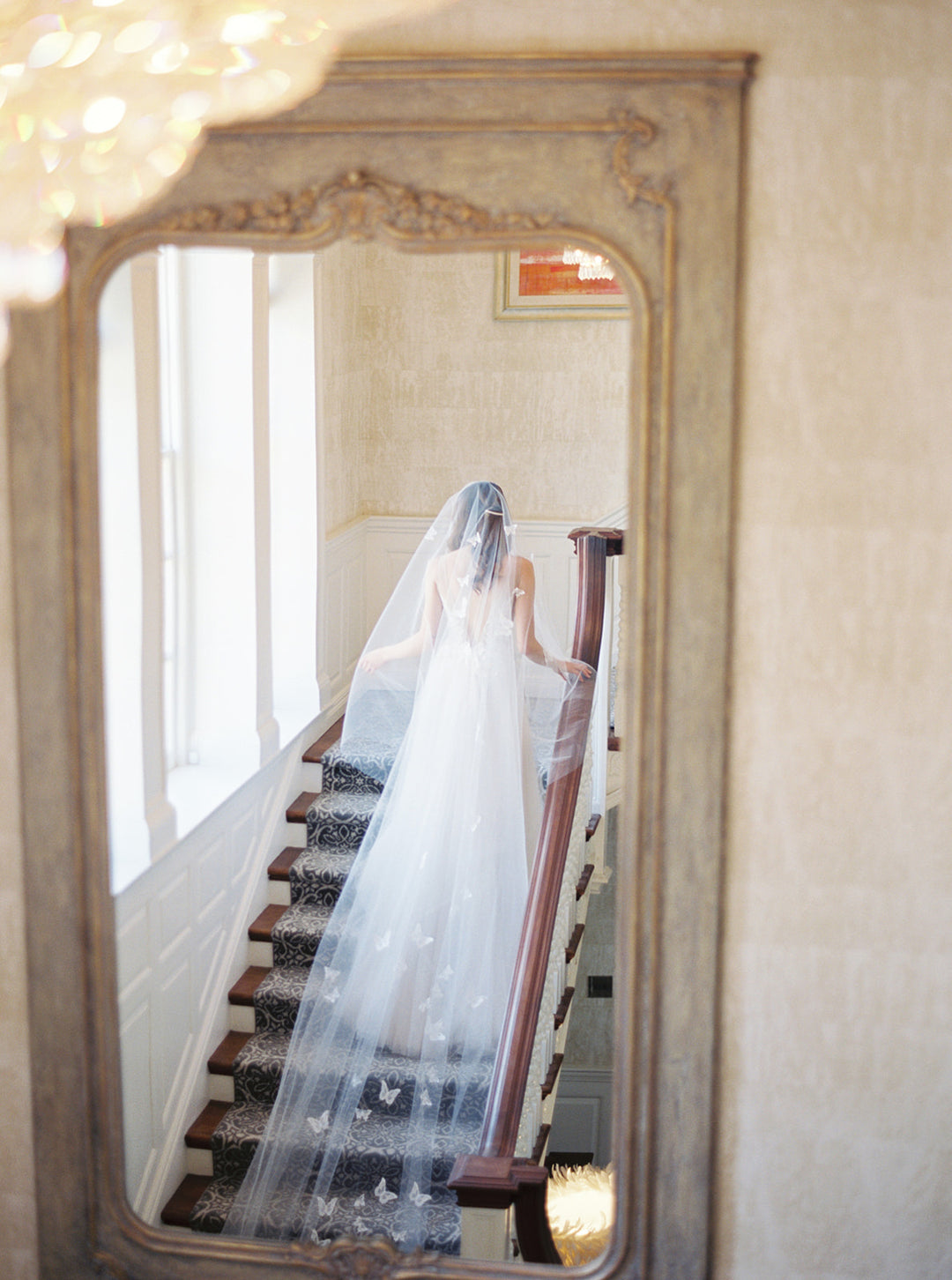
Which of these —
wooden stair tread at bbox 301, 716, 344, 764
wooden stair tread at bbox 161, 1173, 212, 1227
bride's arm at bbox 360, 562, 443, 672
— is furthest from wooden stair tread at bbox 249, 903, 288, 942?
bride's arm at bbox 360, 562, 443, 672

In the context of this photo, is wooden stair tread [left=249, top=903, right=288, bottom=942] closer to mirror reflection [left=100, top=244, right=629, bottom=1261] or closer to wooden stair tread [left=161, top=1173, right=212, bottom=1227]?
mirror reflection [left=100, top=244, right=629, bottom=1261]

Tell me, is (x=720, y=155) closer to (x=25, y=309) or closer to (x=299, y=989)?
(x=25, y=309)

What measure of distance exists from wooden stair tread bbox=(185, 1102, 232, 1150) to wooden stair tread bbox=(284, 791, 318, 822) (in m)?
0.75

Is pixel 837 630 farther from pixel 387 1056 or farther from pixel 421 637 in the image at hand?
pixel 387 1056

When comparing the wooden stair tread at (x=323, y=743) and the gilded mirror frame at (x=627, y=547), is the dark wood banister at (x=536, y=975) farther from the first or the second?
the wooden stair tread at (x=323, y=743)

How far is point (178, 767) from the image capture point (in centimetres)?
272

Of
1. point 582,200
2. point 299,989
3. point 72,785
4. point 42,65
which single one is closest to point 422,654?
point 299,989

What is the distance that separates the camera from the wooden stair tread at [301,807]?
3.29 meters

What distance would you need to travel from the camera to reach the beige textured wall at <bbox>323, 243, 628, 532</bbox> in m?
4.14

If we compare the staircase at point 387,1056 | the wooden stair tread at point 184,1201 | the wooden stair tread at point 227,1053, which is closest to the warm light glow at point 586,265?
the staircase at point 387,1056

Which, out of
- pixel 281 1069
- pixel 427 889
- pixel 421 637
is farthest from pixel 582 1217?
pixel 421 637

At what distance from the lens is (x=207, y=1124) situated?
109 inches

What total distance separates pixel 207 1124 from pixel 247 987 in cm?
34

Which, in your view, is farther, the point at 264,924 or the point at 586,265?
the point at 586,265
